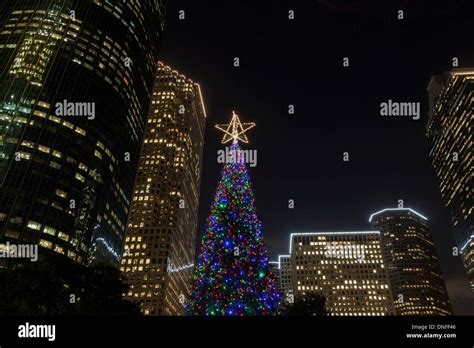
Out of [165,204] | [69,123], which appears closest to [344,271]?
[165,204]

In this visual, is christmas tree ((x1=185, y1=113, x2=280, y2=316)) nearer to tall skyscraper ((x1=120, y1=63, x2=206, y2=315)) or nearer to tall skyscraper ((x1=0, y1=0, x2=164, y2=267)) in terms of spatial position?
tall skyscraper ((x1=0, y1=0, x2=164, y2=267))

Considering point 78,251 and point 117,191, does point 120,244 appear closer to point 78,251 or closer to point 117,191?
point 117,191

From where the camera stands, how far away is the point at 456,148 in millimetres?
146500

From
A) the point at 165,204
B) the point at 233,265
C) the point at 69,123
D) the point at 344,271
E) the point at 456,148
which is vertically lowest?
the point at 233,265

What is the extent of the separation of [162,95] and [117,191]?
232 feet

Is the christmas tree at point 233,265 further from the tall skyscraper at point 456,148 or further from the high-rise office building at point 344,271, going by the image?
the tall skyscraper at point 456,148

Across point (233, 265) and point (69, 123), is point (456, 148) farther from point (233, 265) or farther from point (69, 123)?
point (233, 265)

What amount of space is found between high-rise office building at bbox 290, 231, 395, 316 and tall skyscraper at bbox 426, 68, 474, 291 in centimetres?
3151

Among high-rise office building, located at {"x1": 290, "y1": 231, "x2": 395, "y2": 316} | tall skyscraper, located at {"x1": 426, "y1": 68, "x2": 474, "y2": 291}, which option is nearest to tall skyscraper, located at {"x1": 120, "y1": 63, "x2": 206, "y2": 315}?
high-rise office building, located at {"x1": 290, "y1": 231, "x2": 395, "y2": 316}

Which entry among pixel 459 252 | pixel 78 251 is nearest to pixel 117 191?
pixel 78 251

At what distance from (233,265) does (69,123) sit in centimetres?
7713

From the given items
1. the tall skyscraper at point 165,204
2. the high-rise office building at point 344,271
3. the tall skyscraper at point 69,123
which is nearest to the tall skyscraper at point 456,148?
the high-rise office building at point 344,271

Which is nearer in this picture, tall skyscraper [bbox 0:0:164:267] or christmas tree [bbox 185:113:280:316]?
christmas tree [bbox 185:113:280:316]

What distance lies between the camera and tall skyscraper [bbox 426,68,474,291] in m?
136
